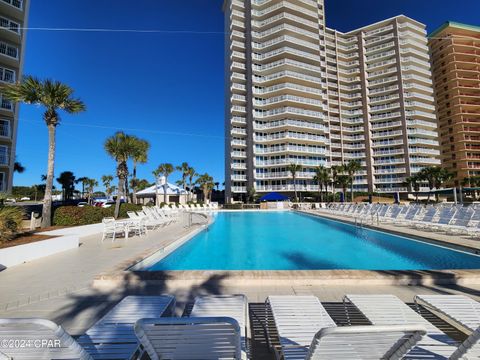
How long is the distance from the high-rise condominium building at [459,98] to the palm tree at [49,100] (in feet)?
251

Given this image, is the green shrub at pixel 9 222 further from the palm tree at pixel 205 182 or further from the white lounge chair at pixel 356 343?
the palm tree at pixel 205 182

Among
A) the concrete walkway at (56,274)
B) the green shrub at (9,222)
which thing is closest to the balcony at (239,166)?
the concrete walkway at (56,274)

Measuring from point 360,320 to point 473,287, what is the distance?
2.93m

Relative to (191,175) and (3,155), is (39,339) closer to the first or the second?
(3,155)

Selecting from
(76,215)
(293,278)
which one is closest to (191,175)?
(76,215)

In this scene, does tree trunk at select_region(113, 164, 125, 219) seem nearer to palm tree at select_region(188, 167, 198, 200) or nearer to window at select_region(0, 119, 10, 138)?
window at select_region(0, 119, 10, 138)

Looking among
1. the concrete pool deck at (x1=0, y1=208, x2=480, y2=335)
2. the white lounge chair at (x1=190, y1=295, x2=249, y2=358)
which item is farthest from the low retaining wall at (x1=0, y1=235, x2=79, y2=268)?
the white lounge chair at (x1=190, y1=295, x2=249, y2=358)

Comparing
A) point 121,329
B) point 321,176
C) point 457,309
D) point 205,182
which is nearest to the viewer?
point 121,329

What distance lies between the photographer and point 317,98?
53.4 m

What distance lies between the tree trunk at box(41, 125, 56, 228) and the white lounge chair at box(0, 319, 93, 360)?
40.9 ft

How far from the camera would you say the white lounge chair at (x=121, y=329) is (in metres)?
2.20

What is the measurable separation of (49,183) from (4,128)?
19.1 meters

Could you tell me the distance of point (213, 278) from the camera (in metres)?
4.92

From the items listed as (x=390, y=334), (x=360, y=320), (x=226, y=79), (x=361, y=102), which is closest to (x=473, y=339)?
(x=390, y=334)
